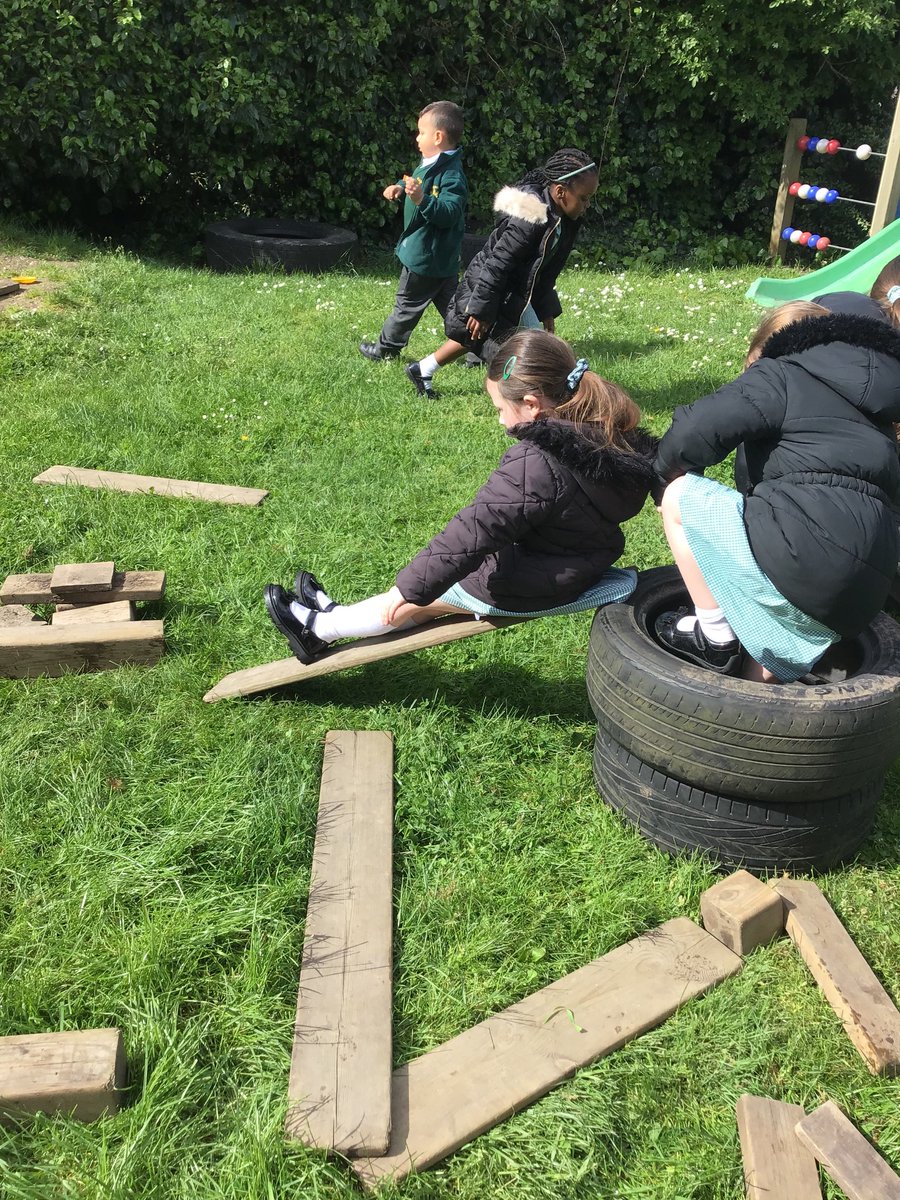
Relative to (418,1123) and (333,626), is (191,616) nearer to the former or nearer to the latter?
(333,626)

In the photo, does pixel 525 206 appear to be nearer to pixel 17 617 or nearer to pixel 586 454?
pixel 586 454

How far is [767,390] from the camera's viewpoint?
2.85 m

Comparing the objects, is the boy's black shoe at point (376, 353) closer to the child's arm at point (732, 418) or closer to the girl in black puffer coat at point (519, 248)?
the girl in black puffer coat at point (519, 248)

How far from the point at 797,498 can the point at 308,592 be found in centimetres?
179

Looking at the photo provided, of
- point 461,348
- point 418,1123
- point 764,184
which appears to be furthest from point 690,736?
point 764,184

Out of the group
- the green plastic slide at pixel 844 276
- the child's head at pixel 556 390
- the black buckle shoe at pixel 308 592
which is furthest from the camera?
the green plastic slide at pixel 844 276

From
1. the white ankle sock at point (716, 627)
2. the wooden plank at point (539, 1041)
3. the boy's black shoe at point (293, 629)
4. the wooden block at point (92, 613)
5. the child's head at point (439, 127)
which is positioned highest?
the child's head at point (439, 127)

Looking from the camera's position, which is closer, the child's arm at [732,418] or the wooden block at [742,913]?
the wooden block at [742,913]

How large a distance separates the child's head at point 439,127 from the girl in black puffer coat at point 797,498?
169 inches

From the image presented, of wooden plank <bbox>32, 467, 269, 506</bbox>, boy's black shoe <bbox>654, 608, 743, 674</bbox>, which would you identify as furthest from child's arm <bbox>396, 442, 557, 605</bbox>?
wooden plank <bbox>32, 467, 269, 506</bbox>

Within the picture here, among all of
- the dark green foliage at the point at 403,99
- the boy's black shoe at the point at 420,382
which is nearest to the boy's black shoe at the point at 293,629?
the boy's black shoe at the point at 420,382

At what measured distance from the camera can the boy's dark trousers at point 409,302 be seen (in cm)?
673

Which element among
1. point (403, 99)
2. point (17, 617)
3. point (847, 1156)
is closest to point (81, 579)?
point (17, 617)

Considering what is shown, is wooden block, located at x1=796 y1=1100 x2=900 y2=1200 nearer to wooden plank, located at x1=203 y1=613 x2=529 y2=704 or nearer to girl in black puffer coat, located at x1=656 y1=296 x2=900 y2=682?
girl in black puffer coat, located at x1=656 y1=296 x2=900 y2=682
